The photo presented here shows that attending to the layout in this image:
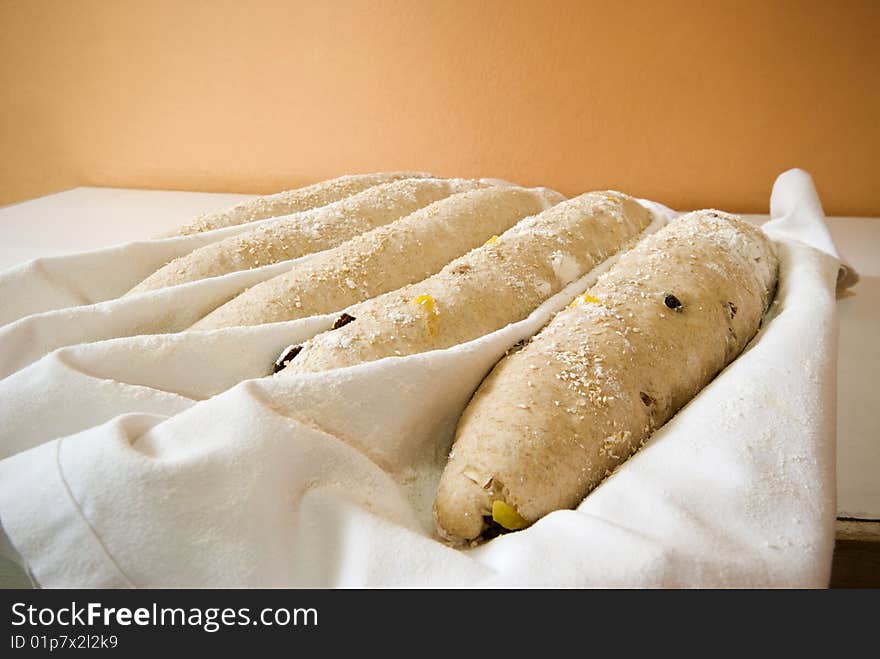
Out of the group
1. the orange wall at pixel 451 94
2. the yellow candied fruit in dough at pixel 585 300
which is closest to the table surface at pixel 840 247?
the orange wall at pixel 451 94

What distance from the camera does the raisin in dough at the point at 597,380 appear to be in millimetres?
826

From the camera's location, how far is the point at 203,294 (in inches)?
50.7

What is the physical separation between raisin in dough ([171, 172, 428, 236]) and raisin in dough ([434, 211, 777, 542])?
0.74 m

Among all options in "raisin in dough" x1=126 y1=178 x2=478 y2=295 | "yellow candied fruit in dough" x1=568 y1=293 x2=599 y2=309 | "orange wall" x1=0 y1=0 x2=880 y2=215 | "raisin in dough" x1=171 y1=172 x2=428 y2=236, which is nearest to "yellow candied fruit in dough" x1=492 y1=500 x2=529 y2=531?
"yellow candied fruit in dough" x1=568 y1=293 x2=599 y2=309

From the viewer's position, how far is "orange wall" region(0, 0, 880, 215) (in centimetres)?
261

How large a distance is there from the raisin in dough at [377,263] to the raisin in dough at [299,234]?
0.11 m

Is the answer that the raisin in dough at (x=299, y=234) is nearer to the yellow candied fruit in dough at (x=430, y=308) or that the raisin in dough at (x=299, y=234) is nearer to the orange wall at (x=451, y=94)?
the yellow candied fruit in dough at (x=430, y=308)

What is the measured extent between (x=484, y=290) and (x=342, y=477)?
0.47m

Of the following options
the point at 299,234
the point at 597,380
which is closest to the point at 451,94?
the point at 299,234

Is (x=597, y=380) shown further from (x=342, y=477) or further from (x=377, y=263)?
(x=377, y=263)

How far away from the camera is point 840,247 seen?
2.15 m

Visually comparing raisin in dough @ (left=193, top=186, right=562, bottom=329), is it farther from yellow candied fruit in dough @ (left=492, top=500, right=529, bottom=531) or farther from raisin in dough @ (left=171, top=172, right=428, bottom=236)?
yellow candied fruit in dough @ (left=492, top=500, right=529, bottom=531)
